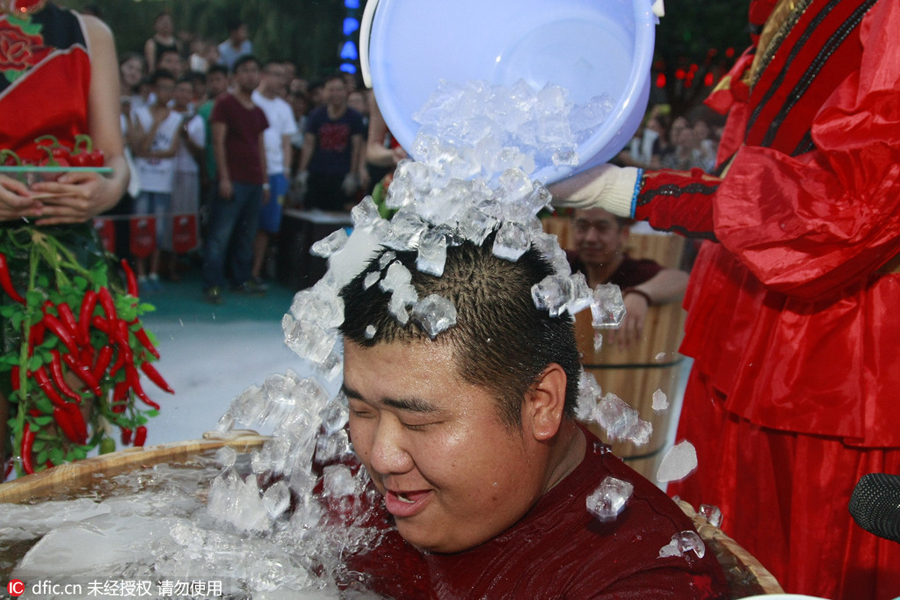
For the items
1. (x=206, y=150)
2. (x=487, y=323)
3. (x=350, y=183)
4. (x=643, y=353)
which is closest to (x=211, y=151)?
(x=206, y=150)

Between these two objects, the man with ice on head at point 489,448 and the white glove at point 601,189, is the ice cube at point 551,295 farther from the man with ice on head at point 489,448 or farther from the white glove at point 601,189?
the white glove at point 601,189

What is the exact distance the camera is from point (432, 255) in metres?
1.19

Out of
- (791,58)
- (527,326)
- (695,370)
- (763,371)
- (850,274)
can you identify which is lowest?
(695,370)

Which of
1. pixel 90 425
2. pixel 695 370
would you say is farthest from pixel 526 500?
pixel 90 425

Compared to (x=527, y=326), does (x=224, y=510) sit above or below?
below

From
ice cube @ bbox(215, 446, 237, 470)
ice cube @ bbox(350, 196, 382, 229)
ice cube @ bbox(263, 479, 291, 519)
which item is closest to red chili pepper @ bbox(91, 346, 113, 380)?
ice cube @ bbox(215, 446, 237, 470)

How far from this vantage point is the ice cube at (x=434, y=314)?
3.70 feet

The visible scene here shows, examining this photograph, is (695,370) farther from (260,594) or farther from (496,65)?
(260,594)

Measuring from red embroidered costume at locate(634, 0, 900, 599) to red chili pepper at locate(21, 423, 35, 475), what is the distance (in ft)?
5.76

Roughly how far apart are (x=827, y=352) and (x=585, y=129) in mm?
650

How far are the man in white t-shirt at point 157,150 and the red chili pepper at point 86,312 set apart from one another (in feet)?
13.0

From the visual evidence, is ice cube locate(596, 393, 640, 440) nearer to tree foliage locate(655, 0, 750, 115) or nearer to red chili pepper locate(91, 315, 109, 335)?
red chili pepper locate(91, 315, 109, 335)

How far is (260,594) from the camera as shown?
1.24m

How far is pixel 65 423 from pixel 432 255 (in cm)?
150
